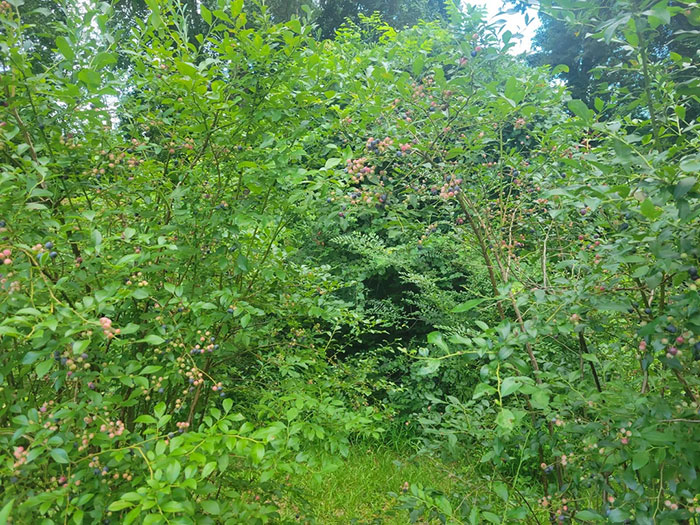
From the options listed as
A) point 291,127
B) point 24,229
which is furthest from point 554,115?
point 24,229

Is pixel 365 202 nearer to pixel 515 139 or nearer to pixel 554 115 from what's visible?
pixel 554 115

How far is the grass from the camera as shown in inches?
114

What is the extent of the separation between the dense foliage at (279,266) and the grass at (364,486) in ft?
3.60

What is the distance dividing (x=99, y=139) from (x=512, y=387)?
1705 millimetres

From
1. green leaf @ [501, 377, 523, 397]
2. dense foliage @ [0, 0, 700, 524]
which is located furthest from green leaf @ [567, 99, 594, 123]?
green leaf @ [501, 377, 523, 397]

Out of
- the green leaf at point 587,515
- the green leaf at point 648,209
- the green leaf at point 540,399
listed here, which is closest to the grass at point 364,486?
the green leaf at point 587,515

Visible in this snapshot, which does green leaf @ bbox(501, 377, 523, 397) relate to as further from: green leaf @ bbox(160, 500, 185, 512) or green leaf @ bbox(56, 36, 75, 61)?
green leaf @ bbox(56, 36, 75, 61)

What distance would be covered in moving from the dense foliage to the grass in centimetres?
110

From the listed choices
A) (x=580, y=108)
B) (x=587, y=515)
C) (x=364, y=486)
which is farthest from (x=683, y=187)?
(x=364, y=486)

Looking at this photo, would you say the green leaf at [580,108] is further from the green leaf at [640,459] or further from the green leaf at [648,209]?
the green leaf at [640,459]

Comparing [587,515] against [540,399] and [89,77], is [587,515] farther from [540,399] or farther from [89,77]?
[89,77]

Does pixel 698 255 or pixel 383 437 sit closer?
pixel 698 255

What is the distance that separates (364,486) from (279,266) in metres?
2.05

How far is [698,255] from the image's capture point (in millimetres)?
1067
